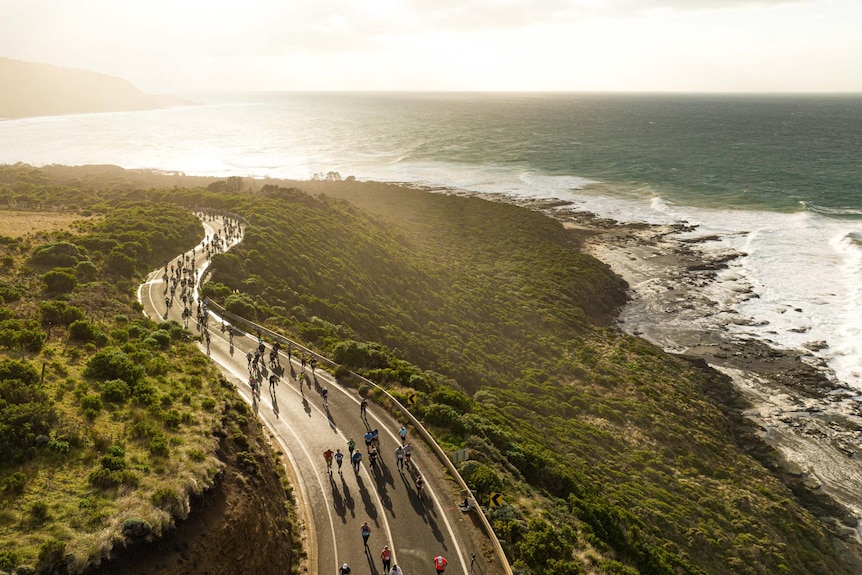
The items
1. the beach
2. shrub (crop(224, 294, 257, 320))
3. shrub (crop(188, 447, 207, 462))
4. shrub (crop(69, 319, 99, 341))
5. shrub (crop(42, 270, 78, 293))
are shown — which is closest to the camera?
shrub (crop(188, 447, 207, 462))

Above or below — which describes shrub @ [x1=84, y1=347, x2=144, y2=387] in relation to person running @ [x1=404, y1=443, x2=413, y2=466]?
above

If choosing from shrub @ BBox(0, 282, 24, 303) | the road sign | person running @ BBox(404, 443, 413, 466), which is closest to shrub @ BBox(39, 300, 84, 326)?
shrub @ BBox(0, 282, 24, 303)

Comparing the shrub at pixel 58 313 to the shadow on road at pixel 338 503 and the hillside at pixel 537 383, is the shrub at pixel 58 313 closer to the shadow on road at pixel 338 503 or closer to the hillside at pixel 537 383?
the hillside at pixel 537 383

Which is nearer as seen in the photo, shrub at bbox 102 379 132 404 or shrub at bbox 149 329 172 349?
shrub at bbox 102 379 132 404

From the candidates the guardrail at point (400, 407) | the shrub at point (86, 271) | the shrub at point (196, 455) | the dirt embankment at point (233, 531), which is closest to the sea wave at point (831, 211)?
the guardrail at point (400, 407)

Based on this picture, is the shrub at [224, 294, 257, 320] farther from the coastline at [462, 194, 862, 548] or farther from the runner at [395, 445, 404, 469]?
the coastline at [462, 194, 862, 548]

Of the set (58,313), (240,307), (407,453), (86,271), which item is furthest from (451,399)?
(86,271)

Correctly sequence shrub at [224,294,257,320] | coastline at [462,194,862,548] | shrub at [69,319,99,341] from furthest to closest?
Result: shrub at [224,294,257,320] → coastline at [462,194,862,548] → shrub at [69,319,99,341]
